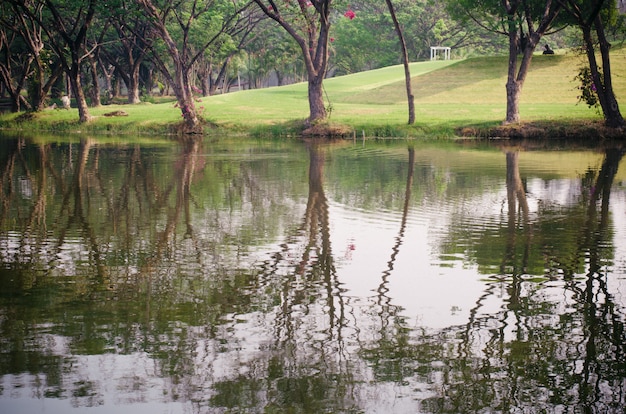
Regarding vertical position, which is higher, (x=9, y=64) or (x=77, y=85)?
(x=9, y=64)

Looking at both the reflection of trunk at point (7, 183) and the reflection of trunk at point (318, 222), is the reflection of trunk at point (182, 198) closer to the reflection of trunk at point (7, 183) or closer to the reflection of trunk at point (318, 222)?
the reflection of trunk at point (318, 222)

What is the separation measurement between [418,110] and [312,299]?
38.4 meters

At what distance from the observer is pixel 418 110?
47.8 m

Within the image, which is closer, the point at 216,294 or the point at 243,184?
the point at 216,294

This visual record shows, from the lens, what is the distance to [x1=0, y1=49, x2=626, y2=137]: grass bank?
132 feet

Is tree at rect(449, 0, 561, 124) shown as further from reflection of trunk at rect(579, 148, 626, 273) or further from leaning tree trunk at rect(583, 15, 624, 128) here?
reflection of trunk at rect(579, 148, 626, 273)

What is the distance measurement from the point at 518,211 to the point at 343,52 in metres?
87.5

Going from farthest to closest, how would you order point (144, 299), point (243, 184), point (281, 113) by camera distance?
point (281, 113) < point (243, 184) < point (144, 299)

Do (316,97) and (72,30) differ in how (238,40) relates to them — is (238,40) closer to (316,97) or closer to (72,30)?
(72,30)

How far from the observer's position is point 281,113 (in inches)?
1884

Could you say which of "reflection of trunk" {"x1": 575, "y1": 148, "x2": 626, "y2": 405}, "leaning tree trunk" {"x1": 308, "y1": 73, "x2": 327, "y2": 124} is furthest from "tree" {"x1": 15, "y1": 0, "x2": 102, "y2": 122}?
"reflection of trunk" {"x1": 575, "y1": 148, "x2": 626, "y2": 405}

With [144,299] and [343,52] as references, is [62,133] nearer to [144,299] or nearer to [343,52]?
[144,299]

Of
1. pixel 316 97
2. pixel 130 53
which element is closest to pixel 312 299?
pixel 316 97

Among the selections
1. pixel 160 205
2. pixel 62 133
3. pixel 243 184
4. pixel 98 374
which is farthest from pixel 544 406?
pixel 62 133
